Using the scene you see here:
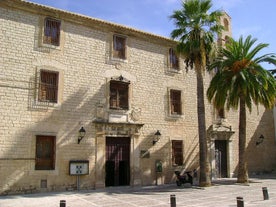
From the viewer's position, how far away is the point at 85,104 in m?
16.5

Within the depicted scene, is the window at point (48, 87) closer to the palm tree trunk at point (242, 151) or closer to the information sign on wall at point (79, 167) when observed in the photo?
the information sign on wall at point (79, 167)

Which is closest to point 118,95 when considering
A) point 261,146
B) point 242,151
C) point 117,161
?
point 117,161

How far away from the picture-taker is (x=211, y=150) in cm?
2098

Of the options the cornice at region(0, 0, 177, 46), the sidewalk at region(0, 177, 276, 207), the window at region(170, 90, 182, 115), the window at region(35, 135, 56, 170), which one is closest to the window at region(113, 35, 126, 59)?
the cornice at region(0, 0, 177, 46)

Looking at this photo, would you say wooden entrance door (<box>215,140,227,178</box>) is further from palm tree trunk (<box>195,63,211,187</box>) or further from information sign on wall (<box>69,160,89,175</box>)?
information sign on wall (<box>69,160,89,175</box>)

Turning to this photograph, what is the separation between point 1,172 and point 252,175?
16.0 meters

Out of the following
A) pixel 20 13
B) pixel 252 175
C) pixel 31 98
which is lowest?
pixel 252 175

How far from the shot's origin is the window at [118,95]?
57.2 feet

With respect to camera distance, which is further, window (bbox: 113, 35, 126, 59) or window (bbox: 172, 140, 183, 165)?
window (bbox: 172, 140, 183, 165)

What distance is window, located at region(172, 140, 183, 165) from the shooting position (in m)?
19.3

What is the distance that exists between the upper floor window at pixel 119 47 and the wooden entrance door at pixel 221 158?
27.2 feet

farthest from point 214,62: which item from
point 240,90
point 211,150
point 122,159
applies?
point 122,159

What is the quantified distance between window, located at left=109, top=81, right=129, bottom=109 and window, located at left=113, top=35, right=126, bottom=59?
1.51 m

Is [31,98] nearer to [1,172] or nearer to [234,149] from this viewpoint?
[1,172]
